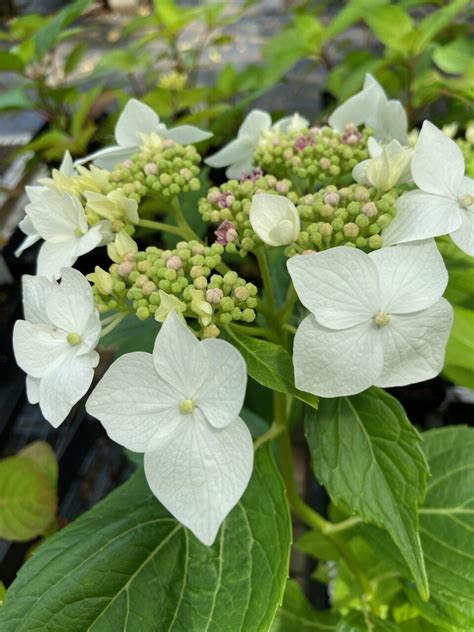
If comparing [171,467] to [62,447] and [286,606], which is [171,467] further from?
[62,447]

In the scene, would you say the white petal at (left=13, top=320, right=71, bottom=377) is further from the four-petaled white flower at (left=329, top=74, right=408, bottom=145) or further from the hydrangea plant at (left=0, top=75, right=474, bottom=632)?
the four-petaled white flower at (left=329, top=74, right=408, bottom=145)

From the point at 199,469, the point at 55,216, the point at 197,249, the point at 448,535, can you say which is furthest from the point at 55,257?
the point at 448,535

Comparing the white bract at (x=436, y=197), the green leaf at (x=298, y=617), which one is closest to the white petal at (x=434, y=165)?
the white bract at (x=436, y=197)

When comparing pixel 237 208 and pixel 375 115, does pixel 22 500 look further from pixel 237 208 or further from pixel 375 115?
pixel 375 115

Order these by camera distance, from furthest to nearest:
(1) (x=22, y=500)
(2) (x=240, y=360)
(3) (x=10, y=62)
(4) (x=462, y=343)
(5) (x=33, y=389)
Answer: (3) (x=10, y=62) → (1) (x=22, y=500) → (4) (x=462, y=343) → (5) (x=33, y=389) → (2) (x=240, y=360)

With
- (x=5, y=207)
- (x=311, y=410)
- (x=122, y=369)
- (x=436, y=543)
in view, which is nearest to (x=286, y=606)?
(x=436, y=543)

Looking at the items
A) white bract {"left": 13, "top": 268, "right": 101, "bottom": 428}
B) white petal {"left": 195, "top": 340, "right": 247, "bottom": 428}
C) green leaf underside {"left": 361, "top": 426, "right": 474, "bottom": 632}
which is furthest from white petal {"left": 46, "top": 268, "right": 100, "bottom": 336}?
green leaf underside {"left": 361, "top": 426, "right": 474, "bottom": 632}
